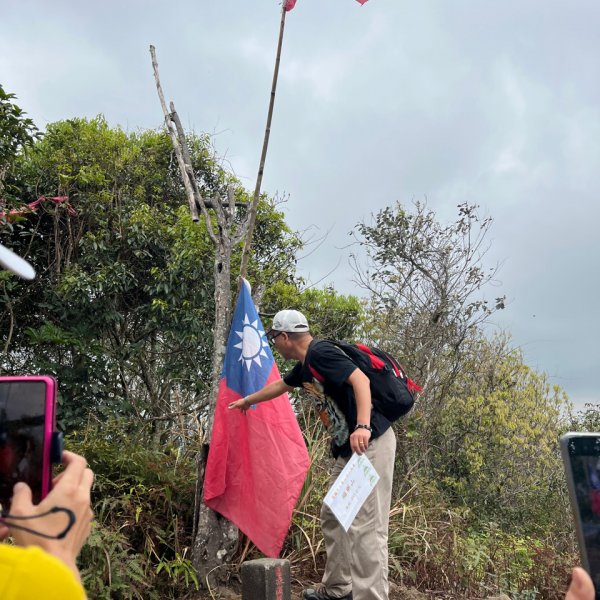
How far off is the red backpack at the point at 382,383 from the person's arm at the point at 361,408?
0.22 meters

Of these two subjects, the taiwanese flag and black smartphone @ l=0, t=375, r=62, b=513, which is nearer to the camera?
black smartphone @ l=0, t=375, r=62, b=513

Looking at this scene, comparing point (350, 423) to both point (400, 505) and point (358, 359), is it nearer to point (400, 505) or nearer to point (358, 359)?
point (358, 359)

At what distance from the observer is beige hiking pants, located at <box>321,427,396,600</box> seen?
3938mm

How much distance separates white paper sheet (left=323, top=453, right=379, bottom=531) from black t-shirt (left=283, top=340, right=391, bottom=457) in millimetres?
355

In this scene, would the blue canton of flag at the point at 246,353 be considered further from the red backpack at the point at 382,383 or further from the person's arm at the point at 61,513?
the person's arm at the point at 61,513

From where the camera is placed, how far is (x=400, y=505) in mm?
6551

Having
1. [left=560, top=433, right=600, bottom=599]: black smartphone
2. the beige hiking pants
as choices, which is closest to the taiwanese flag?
the beige hiking pants

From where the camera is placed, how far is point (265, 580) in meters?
3.65

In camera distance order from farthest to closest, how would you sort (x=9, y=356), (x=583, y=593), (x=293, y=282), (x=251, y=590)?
1. (x=293, y=282)
2. (x=9, y=356)
3. (x=251, y=590)
4. (x=583, y=593)

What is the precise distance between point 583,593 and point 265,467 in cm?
372

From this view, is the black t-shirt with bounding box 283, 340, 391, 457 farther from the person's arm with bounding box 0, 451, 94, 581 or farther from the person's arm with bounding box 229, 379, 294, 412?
the person's arm with bounding box 0, 451, 94, 581

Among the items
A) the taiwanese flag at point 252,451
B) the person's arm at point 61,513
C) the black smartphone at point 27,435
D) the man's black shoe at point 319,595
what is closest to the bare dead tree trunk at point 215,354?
the taiwanese flag at point 252,451

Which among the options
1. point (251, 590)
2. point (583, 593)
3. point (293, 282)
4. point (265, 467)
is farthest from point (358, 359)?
point (293, 282)

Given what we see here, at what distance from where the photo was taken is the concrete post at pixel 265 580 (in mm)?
3654
